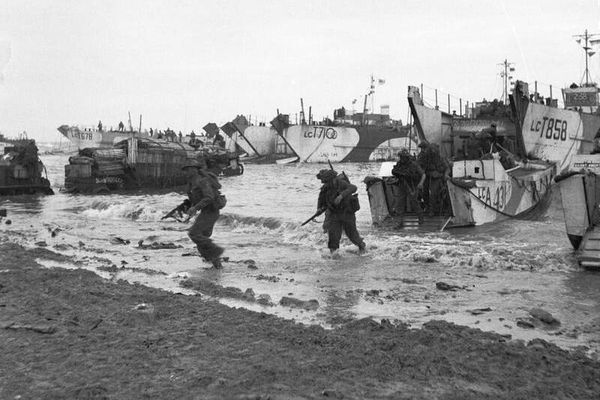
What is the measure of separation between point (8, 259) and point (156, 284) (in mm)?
2635

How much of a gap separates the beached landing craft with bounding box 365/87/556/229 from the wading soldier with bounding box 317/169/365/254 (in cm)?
369

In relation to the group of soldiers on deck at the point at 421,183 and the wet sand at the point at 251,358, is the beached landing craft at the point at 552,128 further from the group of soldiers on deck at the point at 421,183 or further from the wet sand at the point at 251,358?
the wet sand at the point at 251,358

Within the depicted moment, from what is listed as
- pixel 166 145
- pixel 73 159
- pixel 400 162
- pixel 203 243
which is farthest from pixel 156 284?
pixel 166 145

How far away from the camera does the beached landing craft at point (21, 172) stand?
24062mm

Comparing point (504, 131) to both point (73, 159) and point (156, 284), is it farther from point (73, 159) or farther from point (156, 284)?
point (73, 159)

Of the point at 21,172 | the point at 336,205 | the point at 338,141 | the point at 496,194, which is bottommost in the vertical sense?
the point at 496,194

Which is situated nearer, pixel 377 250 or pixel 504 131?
pixel 377 250

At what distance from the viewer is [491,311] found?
20.1 feet

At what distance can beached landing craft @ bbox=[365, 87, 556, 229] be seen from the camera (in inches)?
519

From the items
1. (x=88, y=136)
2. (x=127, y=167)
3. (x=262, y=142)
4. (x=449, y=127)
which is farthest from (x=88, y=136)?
(x=449, y=127)

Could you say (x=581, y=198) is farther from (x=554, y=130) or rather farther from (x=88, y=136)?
(x=88, y=136)

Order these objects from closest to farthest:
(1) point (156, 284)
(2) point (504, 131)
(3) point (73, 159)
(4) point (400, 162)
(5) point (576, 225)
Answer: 1. (1) point (156, 284)
2. (5) point (576, 225)
3. (4) point (400, 162)
4. (2) point (504, 131)
5. (3) point (73, 159)

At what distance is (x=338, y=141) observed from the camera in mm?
58625

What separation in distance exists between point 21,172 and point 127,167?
5.10m
